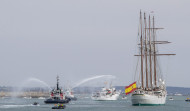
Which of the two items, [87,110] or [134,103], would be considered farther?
[134,103]

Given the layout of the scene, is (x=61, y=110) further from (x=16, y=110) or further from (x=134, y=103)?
(x=134, y=103)

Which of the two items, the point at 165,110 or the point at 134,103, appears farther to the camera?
the point at 134,103

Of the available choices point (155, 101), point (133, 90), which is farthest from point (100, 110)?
point (155, 101)

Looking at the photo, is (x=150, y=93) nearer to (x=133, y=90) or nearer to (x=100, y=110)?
(x=133, y=90)

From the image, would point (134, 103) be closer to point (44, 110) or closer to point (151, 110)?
point (151, 110)

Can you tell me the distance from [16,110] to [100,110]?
2910 cm

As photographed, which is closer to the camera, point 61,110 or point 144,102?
point 61,110

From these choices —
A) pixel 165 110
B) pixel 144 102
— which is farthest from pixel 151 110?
pixel 144 102

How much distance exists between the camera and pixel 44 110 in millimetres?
180000

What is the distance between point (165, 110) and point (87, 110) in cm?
2700

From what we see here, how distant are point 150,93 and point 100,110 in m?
27.6

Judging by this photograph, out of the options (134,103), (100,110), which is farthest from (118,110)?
(134,103)

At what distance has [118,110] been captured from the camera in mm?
179375

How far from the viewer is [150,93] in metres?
200
